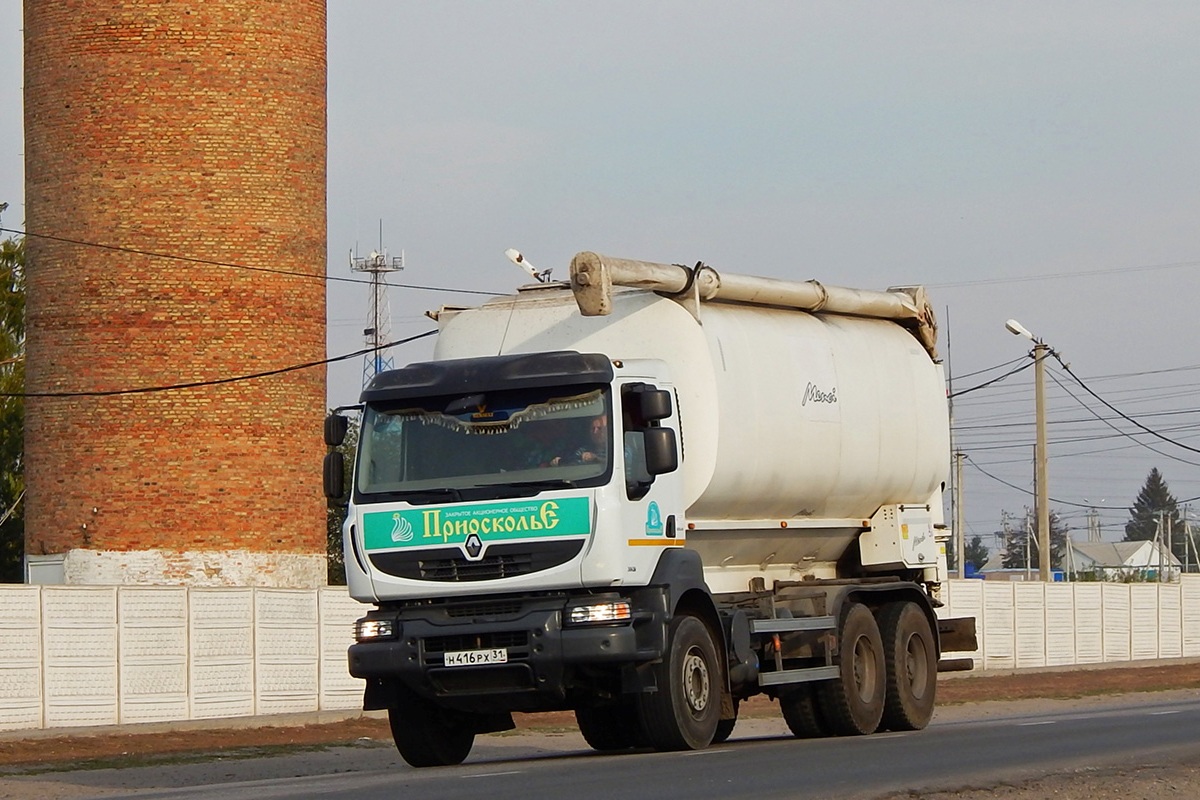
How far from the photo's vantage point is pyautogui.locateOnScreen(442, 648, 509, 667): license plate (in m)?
15.1

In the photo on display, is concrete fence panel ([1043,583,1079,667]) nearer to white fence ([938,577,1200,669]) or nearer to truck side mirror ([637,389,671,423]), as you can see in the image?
white fence ([938,577,1200,669])

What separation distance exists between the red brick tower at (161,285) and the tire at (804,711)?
2175 centimetres

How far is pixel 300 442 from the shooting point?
4016 cm

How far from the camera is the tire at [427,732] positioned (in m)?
16.4

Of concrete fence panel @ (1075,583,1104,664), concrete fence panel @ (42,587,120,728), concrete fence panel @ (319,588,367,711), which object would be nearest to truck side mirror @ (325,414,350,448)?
concrete fence panel @ (42,587,120,728)

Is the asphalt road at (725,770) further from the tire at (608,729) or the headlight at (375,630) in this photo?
the headlight at (375,630)

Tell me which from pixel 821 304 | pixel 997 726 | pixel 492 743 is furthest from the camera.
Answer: pixel 492 743

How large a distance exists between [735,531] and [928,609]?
375 centimetres

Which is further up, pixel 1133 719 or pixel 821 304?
pixel 821 304

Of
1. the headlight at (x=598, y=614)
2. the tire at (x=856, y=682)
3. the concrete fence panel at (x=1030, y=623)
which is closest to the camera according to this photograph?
the headlight at (x=598, y=614)

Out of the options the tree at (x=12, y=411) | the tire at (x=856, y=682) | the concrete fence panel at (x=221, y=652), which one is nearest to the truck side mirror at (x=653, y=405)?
the tire at (x=856, y=682)

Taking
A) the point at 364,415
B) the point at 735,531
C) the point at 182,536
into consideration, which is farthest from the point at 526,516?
the point at 182,536

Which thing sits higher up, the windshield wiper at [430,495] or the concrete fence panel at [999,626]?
the windshield wiper at [430,495]

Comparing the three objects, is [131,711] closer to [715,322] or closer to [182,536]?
[182,536]
